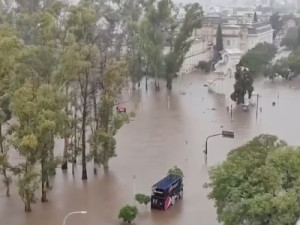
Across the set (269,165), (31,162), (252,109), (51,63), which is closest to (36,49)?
(51,63)

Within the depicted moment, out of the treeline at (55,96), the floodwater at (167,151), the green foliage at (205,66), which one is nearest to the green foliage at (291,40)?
the green foliage at (205,66)

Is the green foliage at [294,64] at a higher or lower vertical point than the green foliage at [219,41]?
lower

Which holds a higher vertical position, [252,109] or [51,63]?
[51,63]

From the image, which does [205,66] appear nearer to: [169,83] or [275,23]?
[169,83]

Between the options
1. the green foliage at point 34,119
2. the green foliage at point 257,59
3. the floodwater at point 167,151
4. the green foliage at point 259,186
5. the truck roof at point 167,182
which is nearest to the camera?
the green foliage at point 259,186

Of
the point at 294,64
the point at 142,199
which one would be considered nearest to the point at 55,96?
the point at 142,199

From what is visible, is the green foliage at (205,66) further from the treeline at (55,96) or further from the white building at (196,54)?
the treeline at (55,96)

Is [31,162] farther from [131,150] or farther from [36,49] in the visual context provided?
[131,150]
